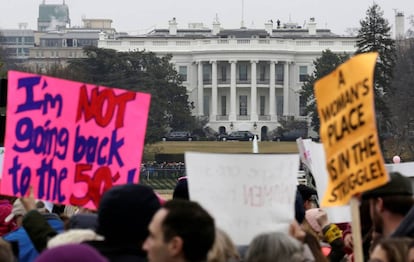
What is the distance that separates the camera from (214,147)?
92.3 meters

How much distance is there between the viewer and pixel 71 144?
8.12 meters

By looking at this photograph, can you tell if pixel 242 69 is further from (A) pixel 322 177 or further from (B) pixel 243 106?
(A) pixel 322 177

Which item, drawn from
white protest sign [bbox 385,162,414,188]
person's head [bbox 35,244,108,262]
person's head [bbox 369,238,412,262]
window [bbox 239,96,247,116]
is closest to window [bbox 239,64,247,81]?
window [bbox 239,96,247,116]

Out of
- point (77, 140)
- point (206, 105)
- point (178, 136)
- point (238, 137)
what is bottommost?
point (238, 137)

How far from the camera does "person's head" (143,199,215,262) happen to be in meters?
6.72

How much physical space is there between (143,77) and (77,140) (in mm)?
89666

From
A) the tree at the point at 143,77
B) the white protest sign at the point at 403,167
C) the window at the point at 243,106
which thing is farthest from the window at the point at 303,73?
the white protest sign at the point at 403,167

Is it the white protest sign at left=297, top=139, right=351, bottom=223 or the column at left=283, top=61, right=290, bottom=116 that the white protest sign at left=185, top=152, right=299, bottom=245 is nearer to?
the white protest sign at left=297, top=139, right=351, bottom=223

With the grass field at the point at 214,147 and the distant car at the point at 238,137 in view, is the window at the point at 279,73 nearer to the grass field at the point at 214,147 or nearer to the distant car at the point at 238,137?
the distant car at the point at 238,137

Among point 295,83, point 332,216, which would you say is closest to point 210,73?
point 295,83

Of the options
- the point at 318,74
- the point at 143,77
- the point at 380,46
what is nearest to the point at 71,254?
the point at 380,46

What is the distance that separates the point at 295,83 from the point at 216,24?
17729 millimetres

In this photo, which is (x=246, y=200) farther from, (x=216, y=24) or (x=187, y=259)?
(x=216, y=24)

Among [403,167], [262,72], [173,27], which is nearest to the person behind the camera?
[403,167]
